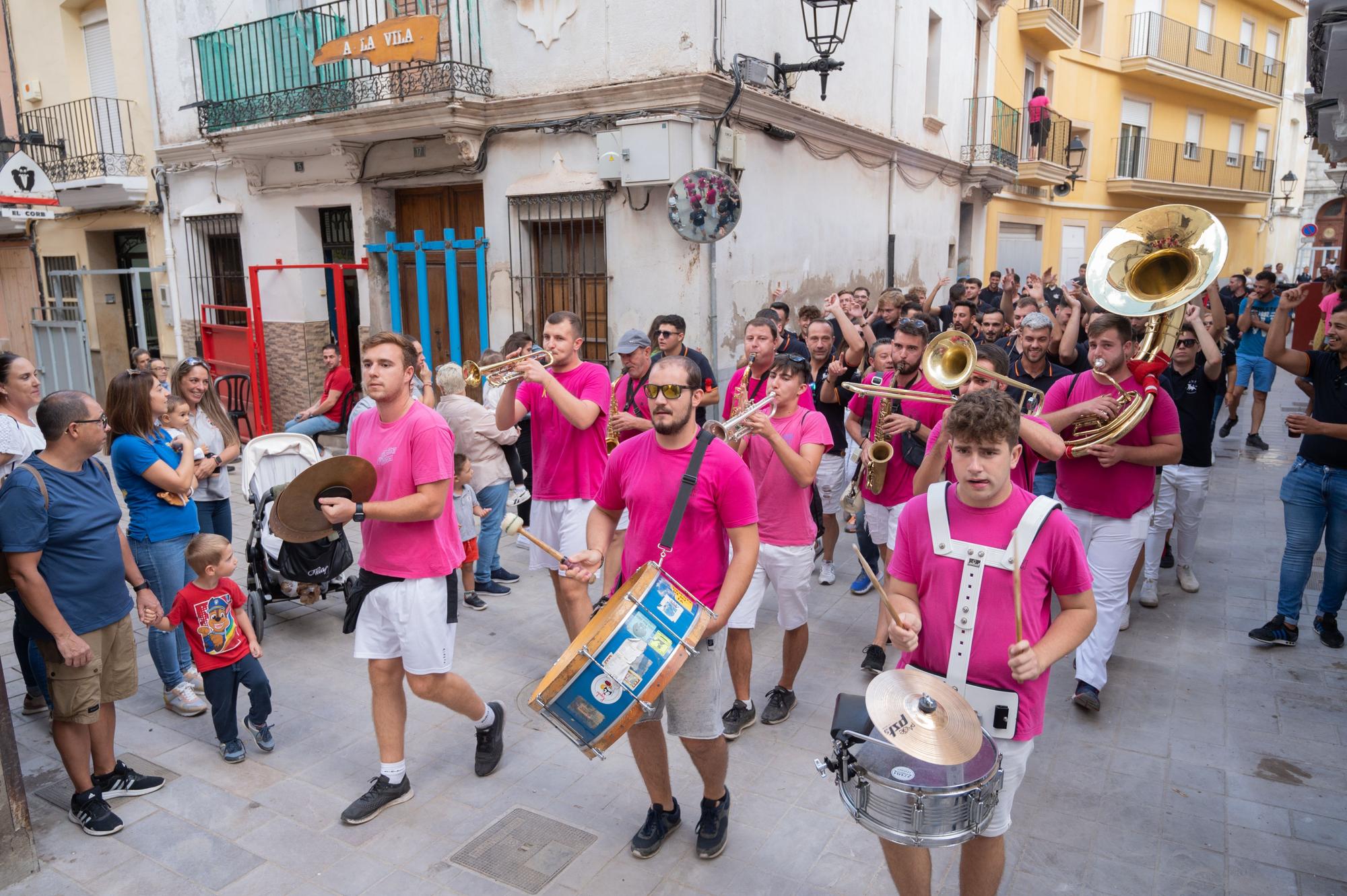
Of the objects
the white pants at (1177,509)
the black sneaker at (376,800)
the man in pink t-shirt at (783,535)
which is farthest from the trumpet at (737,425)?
the white pants at (1177,509)

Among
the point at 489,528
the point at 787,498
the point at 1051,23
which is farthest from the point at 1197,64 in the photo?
the point at 787,498

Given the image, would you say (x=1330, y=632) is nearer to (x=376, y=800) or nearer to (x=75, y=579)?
(x=376, y=800)

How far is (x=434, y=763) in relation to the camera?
424 cm

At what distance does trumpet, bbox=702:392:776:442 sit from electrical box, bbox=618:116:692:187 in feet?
16.3

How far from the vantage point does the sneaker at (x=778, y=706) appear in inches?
178

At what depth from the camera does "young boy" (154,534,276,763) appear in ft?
13.3

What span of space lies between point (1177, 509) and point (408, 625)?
5332mm

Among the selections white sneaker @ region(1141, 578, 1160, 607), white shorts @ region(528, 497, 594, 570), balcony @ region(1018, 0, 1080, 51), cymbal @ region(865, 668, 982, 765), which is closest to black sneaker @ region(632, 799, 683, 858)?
cymbal @ region(865, 668, 982, 765)

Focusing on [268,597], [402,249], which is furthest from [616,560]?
[402,249]

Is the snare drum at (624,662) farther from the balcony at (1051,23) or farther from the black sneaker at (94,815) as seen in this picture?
the balcony at (1051,23)

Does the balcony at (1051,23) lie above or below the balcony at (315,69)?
above

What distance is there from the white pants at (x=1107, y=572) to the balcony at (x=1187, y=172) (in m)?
21.0

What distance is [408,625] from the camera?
3699mm

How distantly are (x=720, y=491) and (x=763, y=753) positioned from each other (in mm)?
1633
